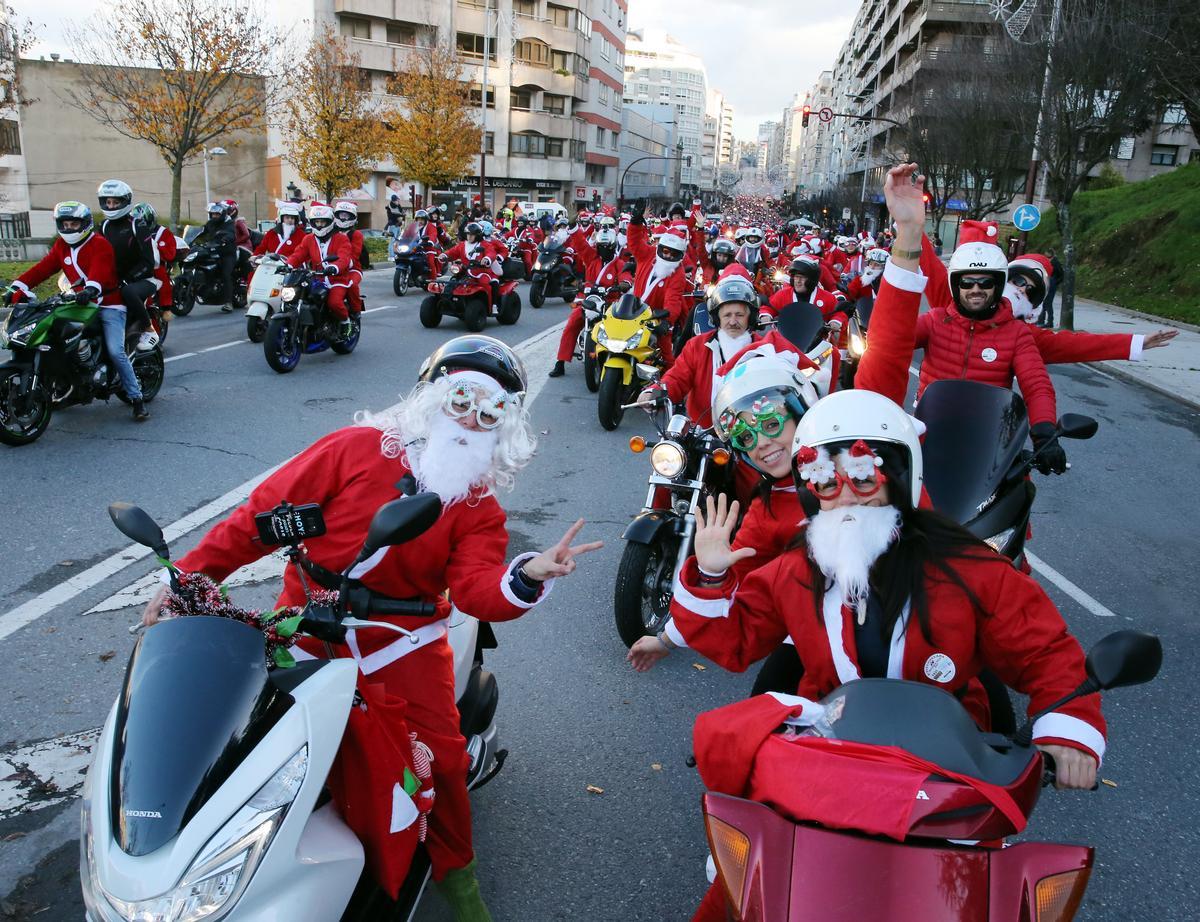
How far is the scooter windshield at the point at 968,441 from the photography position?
405 cm

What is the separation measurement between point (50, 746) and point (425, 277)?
1738cm

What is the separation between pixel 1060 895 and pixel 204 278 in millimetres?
16089

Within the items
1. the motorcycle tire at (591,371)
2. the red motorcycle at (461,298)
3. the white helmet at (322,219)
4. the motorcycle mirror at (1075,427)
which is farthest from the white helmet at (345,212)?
the motorcycle mirror at (1075,427)

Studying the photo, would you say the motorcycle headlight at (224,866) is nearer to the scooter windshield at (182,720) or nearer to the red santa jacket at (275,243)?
the scooter windshield at (182,720)

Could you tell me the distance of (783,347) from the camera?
200 inches

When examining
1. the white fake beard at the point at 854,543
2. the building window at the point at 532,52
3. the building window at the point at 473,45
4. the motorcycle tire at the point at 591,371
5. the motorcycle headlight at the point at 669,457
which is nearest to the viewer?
the white fake beard at the point at 854,543

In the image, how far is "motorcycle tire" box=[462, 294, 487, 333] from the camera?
1523 centimetres

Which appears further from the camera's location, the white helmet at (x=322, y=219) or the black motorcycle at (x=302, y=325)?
the white helmet at (x=322, y=219)

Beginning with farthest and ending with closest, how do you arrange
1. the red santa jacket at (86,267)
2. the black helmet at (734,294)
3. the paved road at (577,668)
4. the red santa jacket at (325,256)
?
the red santa jacket at (325,256), the red santa jacket at (86,267), the black helmet at (734,294), the paved road at (577,668)

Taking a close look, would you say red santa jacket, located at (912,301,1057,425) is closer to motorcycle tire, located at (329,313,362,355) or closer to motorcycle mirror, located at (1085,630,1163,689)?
motorcycle mirror, located at (1085,630,1163,689)

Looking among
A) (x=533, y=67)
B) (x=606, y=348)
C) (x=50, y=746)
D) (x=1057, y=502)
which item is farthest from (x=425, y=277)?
(x=533, y=67)

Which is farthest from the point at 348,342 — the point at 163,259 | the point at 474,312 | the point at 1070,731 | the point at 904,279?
the point at 1070,731

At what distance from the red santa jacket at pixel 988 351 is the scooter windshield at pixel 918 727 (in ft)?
12.3

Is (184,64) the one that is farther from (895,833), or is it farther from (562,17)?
(562,17)
